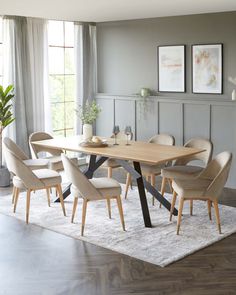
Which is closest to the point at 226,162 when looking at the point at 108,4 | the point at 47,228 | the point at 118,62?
the point at 47,228

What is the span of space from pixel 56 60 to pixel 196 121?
100 inches

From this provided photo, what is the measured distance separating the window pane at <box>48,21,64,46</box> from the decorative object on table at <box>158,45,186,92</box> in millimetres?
1647

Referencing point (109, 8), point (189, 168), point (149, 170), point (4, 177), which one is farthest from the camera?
point (4, 177)

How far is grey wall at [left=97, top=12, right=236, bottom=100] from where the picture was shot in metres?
7.35

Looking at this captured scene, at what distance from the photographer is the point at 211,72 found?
7.50 m

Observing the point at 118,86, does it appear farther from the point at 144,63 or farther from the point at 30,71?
the point at 30,71

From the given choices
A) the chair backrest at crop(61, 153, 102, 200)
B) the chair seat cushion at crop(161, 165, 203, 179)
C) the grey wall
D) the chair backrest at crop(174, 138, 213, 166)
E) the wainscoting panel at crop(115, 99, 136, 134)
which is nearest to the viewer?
the chair backrest at crop(61, 153, 102, 200)

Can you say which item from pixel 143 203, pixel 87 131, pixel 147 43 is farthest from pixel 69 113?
pixel 143 203

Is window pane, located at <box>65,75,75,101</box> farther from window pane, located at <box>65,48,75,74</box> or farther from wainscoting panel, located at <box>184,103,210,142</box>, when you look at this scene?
wainscoting panel, located at <box>184,103,210,142</box>

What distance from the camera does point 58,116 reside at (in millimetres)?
8742

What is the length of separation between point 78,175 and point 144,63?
11.6ft

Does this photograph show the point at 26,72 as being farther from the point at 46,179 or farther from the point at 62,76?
the point at 46,179

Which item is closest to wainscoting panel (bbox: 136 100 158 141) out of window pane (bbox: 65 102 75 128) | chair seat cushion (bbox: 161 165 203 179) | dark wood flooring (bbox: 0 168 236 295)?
window pane (bbox: 65 102 75 128)

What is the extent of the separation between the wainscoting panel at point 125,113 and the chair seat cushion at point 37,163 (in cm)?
199
